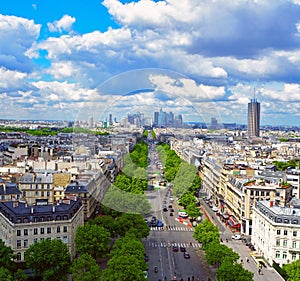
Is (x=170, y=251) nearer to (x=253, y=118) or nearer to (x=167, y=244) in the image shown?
(x=167, y=244)

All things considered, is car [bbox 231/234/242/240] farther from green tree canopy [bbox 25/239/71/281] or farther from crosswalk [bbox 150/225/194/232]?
green tree canopy [bbox 25/239/71/281]

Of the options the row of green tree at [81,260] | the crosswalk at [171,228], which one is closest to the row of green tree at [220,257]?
the row of green tree at [81,260]

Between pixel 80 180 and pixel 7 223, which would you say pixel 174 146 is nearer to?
pixel 80 180

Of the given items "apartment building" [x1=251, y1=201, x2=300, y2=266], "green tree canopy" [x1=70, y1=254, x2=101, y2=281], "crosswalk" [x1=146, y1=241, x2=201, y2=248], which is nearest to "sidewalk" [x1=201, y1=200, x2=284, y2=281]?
"apartment building" [x1=251, y1=201, x2=300, y2=266]

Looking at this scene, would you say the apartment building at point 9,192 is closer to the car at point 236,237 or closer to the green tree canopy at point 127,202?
the green tree canopy at point 127,202

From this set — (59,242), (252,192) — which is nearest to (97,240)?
(59,242)
